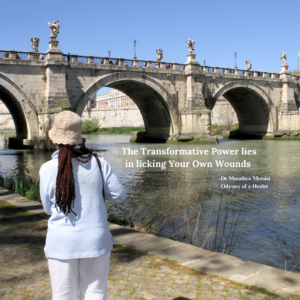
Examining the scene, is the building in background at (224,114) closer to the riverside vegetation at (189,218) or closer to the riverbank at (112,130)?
the riverbank at (112,130)

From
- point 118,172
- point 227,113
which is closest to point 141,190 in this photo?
point 118,172

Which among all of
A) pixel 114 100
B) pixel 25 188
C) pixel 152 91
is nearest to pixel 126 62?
pixel 152 91

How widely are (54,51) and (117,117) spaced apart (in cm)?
4456

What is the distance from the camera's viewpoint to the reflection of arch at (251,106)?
3259cm

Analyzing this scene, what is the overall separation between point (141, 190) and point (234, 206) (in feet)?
9.41

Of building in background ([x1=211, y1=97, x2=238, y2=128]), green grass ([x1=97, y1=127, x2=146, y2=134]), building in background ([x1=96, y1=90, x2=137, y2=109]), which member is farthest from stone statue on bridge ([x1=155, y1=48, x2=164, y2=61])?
building in background ([x1=96, y1=90, x2=137, y2=109])

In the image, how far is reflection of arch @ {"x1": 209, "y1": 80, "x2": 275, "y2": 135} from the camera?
3259 cm

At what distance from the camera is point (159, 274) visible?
337 cm

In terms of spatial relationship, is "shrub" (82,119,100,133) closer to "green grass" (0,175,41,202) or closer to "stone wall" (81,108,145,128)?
"stone wall" (81,108,145,128)

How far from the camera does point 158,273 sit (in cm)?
339

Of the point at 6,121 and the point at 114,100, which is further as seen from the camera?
the point at 114,100

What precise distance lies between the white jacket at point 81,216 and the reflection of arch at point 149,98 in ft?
70.7

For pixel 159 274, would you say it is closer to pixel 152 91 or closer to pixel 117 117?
pixel 152 91

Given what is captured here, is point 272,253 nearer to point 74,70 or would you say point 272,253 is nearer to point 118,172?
point 118,172
